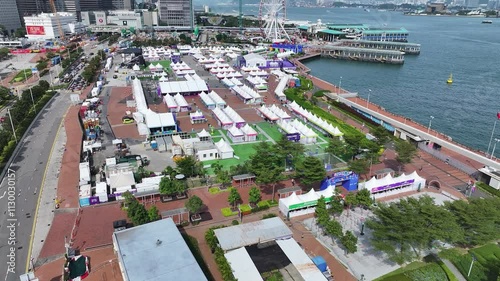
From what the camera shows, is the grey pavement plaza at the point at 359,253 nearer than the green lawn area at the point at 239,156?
Yes

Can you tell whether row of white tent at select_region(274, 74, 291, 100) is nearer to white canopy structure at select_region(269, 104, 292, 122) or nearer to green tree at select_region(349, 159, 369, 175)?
white canopy structure at select_region(269, 104, 292, 122)

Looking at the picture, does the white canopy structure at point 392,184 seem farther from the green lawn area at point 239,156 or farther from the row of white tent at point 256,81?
the row of white tent at point 256,81

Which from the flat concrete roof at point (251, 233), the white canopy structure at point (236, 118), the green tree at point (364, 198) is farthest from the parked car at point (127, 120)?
the green tree at point (364, 198)

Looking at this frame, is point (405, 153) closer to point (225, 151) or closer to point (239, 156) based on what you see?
point (239, 156)

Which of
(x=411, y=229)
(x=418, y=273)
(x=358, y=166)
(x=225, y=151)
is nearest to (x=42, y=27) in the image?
(x=225, y=151)

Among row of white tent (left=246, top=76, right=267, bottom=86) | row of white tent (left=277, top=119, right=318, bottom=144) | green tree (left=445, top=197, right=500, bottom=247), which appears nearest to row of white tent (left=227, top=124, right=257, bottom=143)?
row of white tent (left=277, top=119, right=318, bottom=144)

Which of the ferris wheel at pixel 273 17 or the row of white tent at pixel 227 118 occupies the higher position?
the ferris wheel at pixel 273 17
